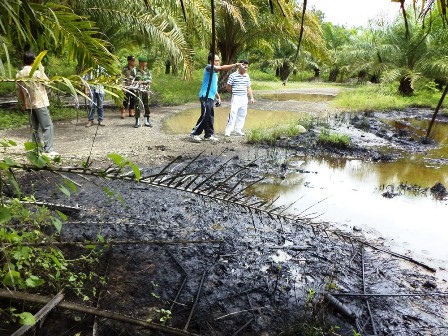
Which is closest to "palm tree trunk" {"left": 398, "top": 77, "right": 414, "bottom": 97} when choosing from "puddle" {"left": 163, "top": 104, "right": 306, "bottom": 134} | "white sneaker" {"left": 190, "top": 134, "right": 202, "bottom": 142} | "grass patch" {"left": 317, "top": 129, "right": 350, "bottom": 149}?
"puddle" {"left": 163, "top": 104, "right": 306, "bottom": 134}

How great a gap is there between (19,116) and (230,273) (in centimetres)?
764

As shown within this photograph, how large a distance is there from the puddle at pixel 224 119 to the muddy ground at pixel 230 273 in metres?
4.38

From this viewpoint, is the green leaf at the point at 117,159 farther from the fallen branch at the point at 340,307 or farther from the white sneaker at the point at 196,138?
the white sneaker at the point at 196,138

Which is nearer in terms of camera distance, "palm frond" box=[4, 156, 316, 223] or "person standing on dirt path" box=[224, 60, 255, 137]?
"palm frond" box=[4, 156, 316, 223]

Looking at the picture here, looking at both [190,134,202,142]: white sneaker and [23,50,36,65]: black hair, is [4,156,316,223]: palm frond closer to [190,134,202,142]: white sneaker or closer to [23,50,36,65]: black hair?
[23,50,36,65]: black hair

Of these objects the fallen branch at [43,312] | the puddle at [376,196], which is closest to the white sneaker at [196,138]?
the puddle at [376,196]

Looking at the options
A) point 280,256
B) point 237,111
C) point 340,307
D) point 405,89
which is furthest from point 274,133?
point 405,89

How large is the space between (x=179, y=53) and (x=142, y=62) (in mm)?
1128

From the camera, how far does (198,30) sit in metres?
9.90

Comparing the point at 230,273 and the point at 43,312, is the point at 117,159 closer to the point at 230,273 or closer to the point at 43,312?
the point at 43,312

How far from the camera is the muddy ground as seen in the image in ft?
6.21

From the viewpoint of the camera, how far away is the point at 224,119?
9672mm

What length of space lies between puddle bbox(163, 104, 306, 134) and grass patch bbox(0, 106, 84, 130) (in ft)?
7.54

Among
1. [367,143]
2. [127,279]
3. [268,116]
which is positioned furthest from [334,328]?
[268,116]
